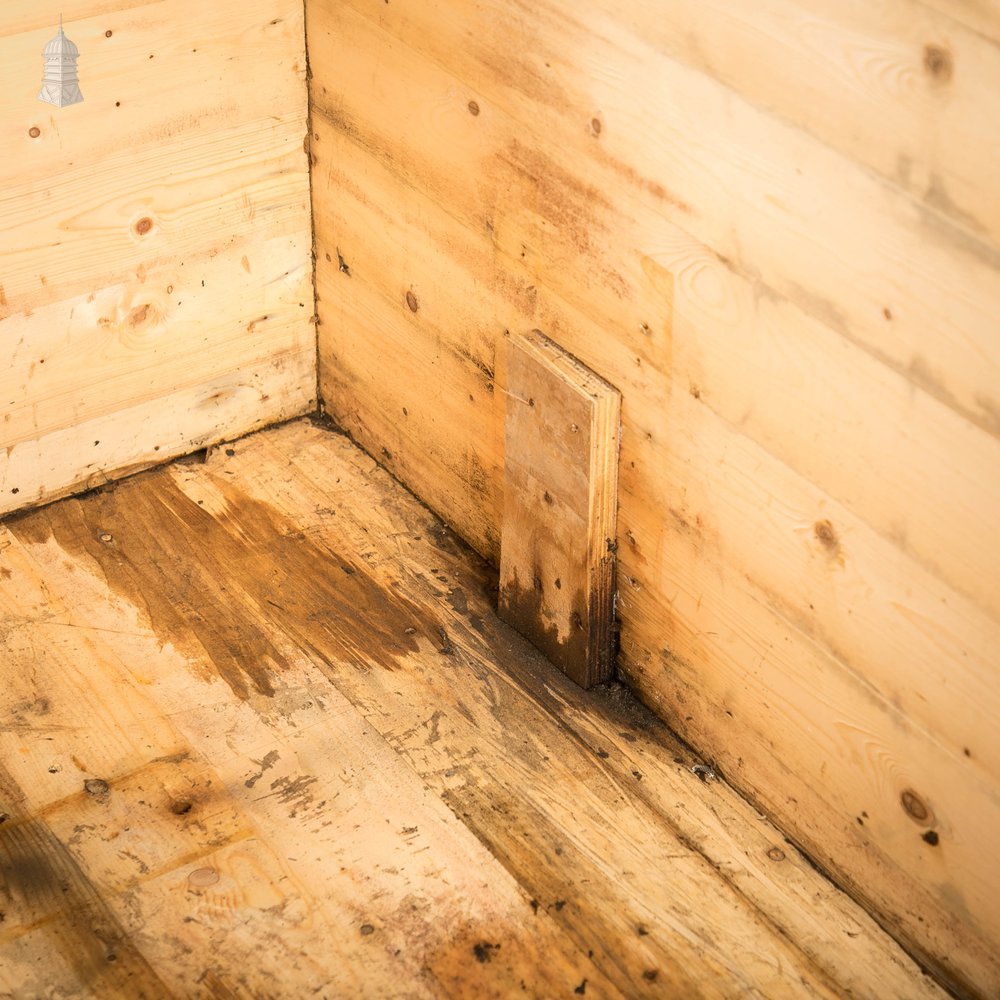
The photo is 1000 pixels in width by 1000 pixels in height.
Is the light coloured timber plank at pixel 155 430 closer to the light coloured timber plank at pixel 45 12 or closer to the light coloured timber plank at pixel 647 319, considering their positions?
the light coloured timber plank at pixel 647 319

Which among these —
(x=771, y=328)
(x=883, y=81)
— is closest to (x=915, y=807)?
(x=771, y=328)

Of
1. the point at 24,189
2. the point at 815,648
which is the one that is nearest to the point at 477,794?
the point at 815,648

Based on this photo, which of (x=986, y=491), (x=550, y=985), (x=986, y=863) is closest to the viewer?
(x=986, y=491)

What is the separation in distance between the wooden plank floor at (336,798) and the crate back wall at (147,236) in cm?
16

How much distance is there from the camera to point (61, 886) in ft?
6.79

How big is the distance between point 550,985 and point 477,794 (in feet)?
1.10

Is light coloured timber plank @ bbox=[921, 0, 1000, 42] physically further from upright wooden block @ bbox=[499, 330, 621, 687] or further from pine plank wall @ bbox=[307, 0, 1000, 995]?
upright wooden block @ bbox=[499, 330, 621, 687]

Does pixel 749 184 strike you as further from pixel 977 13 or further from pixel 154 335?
pixel 154 335

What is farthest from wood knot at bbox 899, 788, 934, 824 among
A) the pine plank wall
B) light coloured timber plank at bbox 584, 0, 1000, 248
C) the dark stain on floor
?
the dark stain on floor

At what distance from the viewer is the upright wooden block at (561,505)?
2162mm

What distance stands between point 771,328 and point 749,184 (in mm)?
172

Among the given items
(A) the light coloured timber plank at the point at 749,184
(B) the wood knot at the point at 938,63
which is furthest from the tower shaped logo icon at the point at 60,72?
(B) the wood knot at the point at 938,63

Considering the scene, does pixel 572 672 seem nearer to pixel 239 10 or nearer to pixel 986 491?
pixel 986 491

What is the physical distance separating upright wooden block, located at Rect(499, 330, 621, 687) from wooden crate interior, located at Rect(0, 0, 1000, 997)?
3cm
